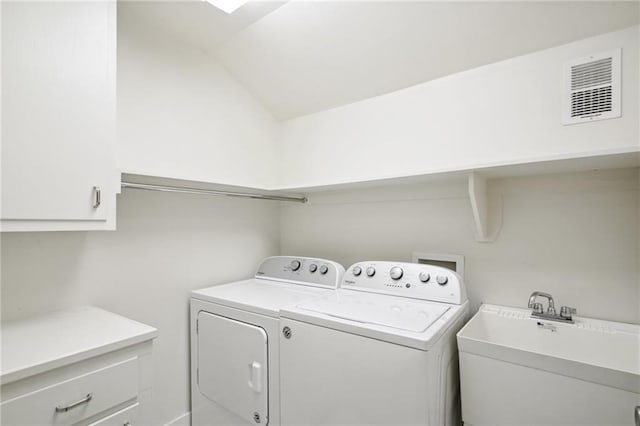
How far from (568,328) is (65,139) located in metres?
2.25

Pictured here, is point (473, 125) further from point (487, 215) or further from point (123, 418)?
point (123, 418)

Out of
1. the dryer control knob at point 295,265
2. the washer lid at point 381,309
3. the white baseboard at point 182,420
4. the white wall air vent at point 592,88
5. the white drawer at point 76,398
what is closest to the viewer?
the white drawer at point 76,398

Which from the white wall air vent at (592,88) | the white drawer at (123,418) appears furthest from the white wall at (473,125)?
the white drawer at (123,418)

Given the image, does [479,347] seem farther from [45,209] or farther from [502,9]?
[45,209]

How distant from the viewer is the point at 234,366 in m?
1.63

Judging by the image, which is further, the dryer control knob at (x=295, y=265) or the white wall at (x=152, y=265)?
the dryer control knob at (x=295, y=265)

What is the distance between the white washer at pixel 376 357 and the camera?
1095 mm

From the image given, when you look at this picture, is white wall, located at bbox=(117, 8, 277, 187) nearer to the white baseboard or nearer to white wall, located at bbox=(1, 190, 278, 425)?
white wall, located at bbox=(1, 190, 278, 425)

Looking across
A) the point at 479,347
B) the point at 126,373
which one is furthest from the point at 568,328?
the point at 126,373

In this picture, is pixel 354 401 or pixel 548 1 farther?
pixel 548 1

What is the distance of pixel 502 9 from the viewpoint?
4.71 feet

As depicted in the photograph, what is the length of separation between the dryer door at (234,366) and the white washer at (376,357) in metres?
0.14

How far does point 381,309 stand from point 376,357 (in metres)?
0.29

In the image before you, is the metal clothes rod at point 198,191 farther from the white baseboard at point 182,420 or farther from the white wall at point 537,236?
the white baseboard at point 182,420
